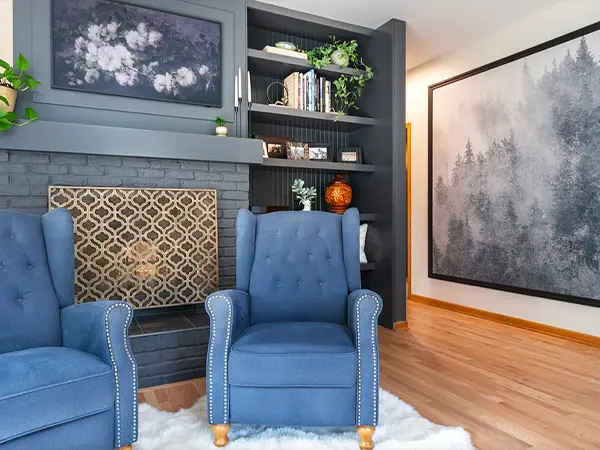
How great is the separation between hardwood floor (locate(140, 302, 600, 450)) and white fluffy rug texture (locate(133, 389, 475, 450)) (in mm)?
126

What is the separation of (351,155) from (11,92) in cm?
272

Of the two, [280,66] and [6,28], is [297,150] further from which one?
[6,28]

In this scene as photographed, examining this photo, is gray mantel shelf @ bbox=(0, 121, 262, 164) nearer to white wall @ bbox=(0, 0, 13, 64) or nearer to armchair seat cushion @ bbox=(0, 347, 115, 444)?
white wall @ bbox=(0, 0, 13, 64)

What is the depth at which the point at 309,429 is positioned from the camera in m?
1.97

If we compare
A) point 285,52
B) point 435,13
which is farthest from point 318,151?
point 435,13

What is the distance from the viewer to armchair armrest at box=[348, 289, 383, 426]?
178cm

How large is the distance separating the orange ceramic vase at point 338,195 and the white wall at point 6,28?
8.60ft

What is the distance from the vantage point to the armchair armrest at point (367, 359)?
1779mm

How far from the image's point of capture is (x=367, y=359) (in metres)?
1.79

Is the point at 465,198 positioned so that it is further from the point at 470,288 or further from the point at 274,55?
the point at 274,55

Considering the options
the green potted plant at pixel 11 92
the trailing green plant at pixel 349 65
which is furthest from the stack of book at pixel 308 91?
the green potted plant at pixel 11 92

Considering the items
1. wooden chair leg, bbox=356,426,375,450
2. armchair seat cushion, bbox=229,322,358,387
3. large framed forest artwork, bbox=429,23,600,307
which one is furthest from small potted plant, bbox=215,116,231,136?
large framed forest artwork, bbox=429,23,600,307

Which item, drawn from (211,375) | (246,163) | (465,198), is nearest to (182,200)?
(246,163)

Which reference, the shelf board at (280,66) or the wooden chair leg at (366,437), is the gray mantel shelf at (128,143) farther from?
the wooden chair leg at (366,437)
